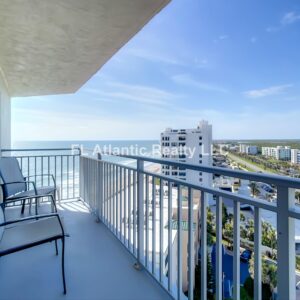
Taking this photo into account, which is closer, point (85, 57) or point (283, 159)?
point (283, 159)

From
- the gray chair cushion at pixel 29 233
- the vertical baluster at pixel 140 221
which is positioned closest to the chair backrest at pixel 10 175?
the gray chair cushion at pixel 29 233

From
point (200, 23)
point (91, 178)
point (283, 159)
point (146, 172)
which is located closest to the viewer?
point (146, 172)

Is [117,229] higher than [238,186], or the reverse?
[238,186]

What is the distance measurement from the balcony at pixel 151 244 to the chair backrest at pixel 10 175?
35.0 inches

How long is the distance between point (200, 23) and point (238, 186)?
14447 millimetres

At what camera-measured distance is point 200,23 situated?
13.4 m

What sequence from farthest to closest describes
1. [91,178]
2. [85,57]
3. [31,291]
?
1. [91,178]
2. [85,57]
3. [31,291]

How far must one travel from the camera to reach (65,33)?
2.72 metres

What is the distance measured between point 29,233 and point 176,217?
125 centimetres

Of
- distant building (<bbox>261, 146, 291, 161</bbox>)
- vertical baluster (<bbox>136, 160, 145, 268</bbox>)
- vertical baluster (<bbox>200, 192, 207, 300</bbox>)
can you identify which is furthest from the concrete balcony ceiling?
distant building (<bbox>261, 146, 291, 161</bbox>)

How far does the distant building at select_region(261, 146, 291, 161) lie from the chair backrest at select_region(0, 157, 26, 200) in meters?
3.46

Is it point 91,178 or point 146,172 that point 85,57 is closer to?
point 91,178

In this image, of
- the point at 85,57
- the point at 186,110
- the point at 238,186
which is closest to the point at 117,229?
the point at 238,186

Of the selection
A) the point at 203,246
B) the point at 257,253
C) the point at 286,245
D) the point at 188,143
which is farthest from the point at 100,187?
the point at 188,143
